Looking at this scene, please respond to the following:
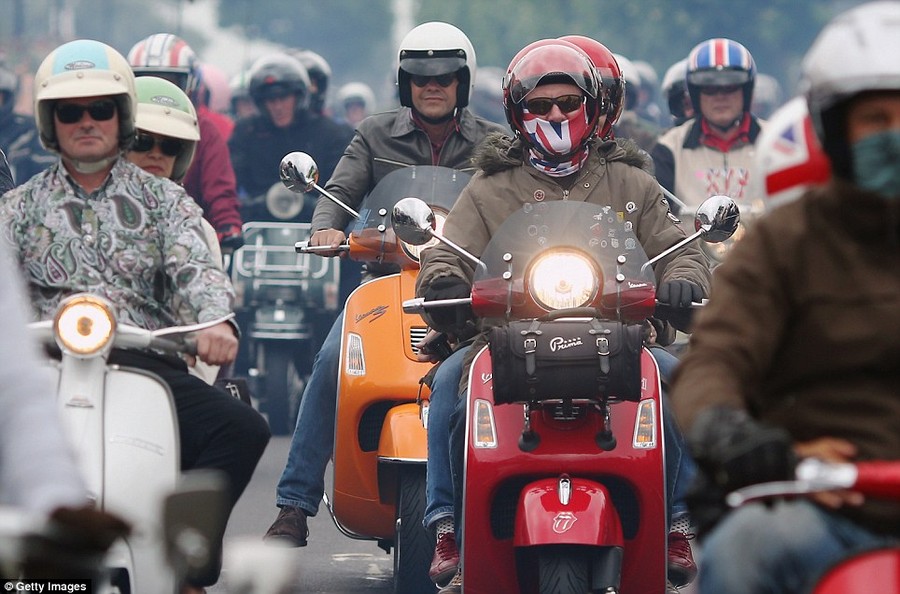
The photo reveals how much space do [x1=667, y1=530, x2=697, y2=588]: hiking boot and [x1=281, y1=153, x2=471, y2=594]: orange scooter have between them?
982 millimetres

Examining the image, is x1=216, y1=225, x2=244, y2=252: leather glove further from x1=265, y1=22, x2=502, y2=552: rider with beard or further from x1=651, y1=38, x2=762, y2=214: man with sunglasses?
x1=651, y1=38, x2=762, y2=214: man with sunglasses

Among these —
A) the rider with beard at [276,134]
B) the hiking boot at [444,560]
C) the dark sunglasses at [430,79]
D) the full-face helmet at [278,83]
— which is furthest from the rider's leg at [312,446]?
the full-face helmet at [278,83]

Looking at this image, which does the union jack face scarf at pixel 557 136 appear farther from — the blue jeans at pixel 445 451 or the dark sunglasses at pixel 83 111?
the dark sunglasses at pixel 83 111

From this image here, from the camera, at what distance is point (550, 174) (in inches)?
299

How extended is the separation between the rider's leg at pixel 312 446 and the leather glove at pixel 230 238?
10.1 feet

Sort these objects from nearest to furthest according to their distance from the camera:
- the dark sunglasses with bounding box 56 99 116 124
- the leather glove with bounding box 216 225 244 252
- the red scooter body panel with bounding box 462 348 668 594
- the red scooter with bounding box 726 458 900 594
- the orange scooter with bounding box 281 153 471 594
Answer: the red scooter with bounding box 726 458 900 594 → the red scooter body panel with bounding box 462 348 668 594 → the dark sunglasses with bounding box 56 99 116 124 → the orange scooter with bounding box 281 153 471 594 → the leather glove with bounding box 216 225 244 252

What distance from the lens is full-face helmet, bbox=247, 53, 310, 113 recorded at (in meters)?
15.9

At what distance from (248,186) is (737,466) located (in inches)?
487

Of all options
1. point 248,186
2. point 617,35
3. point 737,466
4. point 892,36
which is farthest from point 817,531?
point 617,35

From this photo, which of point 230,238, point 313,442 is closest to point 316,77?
point 230,238

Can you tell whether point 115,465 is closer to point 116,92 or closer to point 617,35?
point 116,92

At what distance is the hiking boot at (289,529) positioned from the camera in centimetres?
855

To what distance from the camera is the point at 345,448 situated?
8.45 m

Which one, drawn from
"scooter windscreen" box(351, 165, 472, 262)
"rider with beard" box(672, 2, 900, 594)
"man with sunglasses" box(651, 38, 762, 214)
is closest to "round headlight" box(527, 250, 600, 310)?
"scooter windscreen" box(351, 165, 472, 262)
